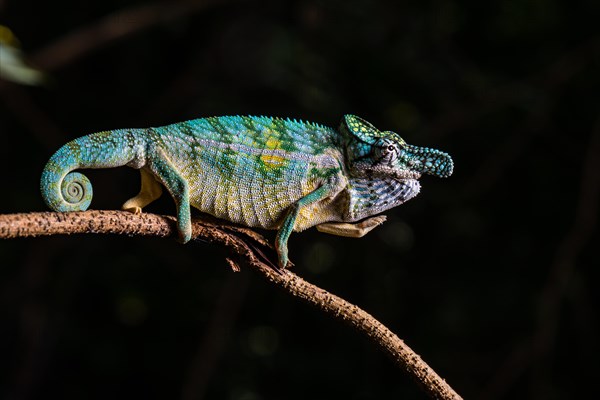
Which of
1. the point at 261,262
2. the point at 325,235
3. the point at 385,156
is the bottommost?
the point at 261,262

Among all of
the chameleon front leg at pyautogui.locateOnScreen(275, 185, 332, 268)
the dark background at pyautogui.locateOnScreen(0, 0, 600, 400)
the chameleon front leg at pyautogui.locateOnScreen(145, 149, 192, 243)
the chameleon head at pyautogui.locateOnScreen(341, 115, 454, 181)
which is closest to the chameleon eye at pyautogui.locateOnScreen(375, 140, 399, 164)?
the chameleon head at pyautogui.locateOnScreen(341, 115, 454, 181)

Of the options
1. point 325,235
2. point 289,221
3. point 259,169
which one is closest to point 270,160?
point 259,169

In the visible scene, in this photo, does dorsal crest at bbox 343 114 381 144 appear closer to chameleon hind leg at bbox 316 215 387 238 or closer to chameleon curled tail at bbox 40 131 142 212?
chameleon hind leg at bbox 316 215 387 238

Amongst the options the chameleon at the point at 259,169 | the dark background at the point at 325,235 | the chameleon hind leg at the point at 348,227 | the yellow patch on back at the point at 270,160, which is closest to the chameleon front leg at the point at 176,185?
the chameleon at the point at 259,169

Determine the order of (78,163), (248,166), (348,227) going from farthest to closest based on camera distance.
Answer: (348,227) → (248,166) → (78,163)

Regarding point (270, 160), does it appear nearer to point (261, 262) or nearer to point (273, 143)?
point (273, 143)

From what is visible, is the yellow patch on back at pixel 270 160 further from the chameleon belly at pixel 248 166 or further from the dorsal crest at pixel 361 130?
the dorsal crest at pixel 361 130

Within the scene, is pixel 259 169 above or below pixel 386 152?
below
